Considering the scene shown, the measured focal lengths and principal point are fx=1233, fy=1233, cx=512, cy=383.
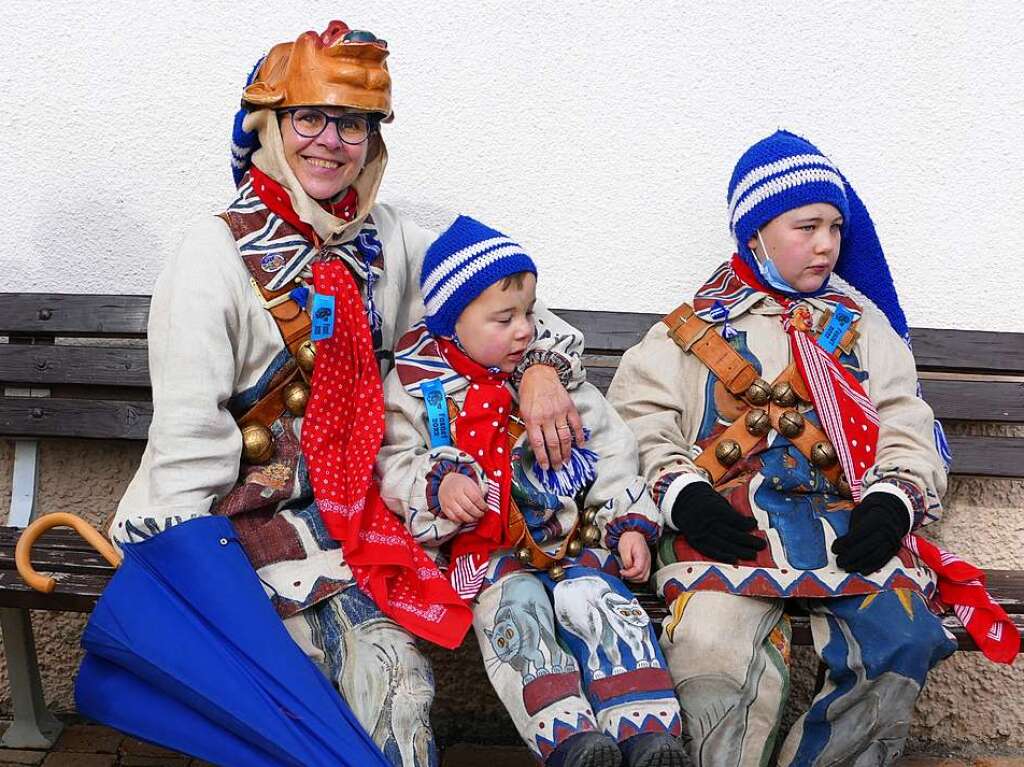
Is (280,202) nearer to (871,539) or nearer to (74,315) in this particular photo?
(74,315)

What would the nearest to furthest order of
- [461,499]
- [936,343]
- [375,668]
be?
[375,668] → [461,499] → [936,343]

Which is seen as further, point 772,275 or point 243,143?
point 772,275

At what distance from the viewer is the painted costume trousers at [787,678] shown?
8.63 ft

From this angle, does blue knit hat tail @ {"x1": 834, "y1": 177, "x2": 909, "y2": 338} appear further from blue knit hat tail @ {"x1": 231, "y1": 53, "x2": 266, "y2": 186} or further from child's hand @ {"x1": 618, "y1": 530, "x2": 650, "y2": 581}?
blue knit hat tail @ {"x1": 231, "y1": 53, "x2": 266, "y2": 186}

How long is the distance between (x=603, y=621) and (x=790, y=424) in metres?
0.73

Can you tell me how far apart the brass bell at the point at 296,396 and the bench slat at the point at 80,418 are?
0.76 metres

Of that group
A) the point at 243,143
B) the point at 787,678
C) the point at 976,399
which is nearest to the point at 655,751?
the point at 787,678

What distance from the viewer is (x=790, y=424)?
2982mm

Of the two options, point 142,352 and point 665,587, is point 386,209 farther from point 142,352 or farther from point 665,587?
point 665,587

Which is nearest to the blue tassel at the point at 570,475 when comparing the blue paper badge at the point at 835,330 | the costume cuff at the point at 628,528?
the costume cuff at the point at 628,528

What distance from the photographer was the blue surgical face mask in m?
3.11

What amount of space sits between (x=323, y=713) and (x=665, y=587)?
873 millimetres

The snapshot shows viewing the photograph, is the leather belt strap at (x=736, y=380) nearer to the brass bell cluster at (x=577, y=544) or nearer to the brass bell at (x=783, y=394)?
the brass bell at (x=783, y=394)

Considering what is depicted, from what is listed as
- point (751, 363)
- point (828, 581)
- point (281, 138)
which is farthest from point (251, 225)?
point (828, 581)
